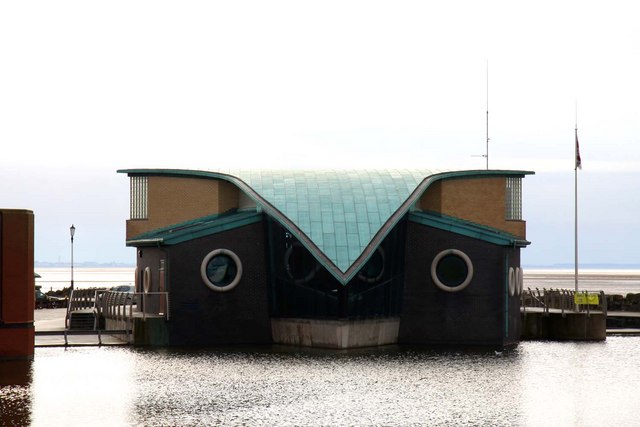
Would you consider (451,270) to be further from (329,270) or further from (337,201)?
(329,270)

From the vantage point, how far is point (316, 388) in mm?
36062

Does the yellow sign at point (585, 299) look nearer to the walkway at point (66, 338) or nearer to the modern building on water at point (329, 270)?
the modern building on water at point (329, 270)

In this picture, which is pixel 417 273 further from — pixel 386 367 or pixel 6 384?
pixel 6 384

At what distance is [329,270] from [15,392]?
1725 cm

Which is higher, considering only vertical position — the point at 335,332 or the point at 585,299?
the point at 585,299

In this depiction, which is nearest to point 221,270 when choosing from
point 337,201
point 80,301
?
point 337,201

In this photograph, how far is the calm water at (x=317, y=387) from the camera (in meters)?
30.6

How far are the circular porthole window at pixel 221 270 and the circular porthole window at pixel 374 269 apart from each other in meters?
5.40

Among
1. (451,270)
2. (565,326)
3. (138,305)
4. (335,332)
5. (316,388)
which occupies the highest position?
(451,270)

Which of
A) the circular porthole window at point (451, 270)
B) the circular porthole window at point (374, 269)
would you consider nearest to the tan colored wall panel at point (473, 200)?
the circular porthole window at point (451, 270)

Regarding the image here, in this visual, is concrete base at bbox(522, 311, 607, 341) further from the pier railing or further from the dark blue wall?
the dark blue wall

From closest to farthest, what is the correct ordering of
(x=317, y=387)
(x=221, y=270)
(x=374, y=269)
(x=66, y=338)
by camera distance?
(x=317, y=387)
(x=66, y=338)
(x=221, y=270)
(x=374, y=269)

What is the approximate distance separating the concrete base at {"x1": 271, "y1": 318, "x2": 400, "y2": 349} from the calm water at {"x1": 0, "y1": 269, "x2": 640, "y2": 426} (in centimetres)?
99

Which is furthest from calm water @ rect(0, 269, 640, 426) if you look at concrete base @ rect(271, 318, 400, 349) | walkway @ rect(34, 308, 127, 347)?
walkway @ rect(34, 308, 127, 347)
